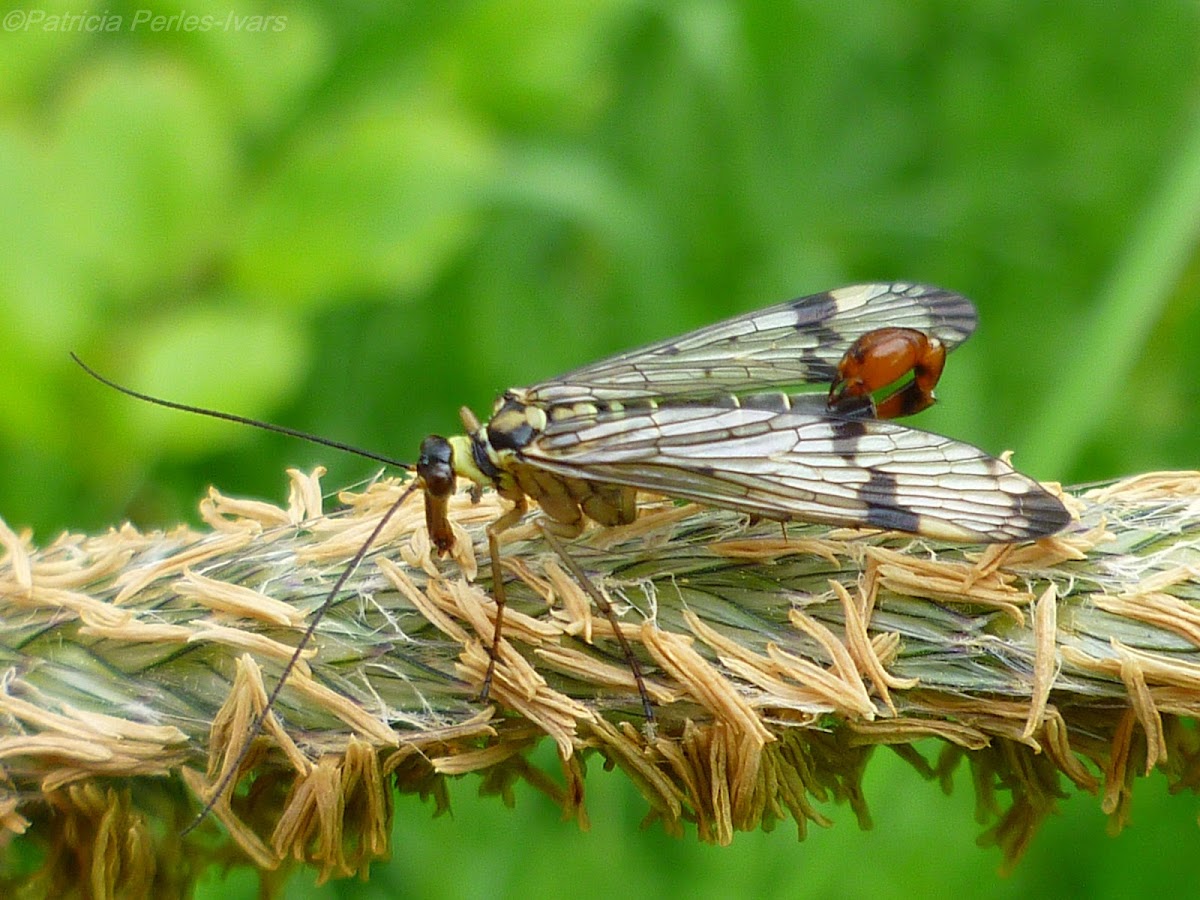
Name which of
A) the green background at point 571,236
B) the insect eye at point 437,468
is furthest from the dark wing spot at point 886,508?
the green background at point 571,236

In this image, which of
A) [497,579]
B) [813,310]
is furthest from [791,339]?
[497,579]

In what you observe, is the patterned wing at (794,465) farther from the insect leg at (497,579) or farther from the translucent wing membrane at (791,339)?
the translucent wing membrane at (791,339)

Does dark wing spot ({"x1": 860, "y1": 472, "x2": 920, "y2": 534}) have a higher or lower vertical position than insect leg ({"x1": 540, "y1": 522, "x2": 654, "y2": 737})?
higher

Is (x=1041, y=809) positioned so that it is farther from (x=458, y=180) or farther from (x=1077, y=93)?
(x=1077, y=93)

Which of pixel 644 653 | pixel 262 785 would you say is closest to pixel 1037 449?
pixel 644 653

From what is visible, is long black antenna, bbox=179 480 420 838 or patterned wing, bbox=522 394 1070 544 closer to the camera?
long black antenna, bbox=179 480 420 838

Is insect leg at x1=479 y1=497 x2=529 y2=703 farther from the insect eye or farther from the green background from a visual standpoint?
the green background

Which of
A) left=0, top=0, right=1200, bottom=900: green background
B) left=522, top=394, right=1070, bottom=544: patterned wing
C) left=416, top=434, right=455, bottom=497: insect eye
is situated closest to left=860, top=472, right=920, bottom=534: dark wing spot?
left=522, top=394, right=1070, bottom=544: patterned wing
